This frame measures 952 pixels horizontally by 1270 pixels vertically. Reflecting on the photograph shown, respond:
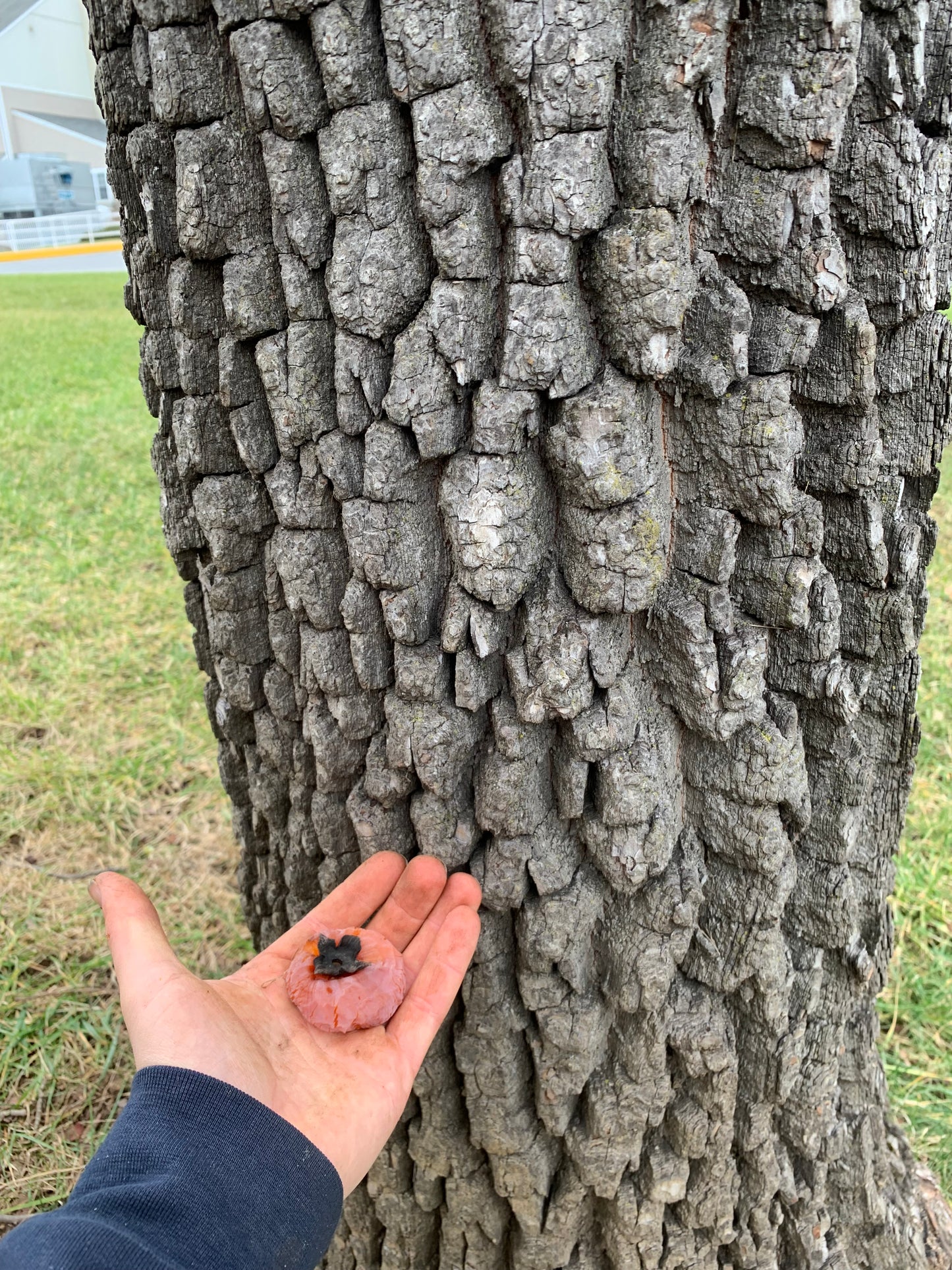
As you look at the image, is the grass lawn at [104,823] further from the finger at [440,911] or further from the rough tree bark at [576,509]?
the finger at [440,911]

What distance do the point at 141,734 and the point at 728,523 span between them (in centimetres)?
243

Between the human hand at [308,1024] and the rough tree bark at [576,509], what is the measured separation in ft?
0.23

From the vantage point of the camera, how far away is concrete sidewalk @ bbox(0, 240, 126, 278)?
45.5 ft

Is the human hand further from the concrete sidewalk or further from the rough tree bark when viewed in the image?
the concrete sidewalk

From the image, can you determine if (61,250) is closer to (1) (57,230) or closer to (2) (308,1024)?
(1) (57,230)

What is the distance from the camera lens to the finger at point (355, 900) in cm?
122

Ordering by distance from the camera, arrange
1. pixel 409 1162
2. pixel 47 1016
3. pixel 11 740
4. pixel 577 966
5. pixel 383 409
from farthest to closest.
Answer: pixel 11 740 < pixel 47 1016 < pixel 409 1162 < pixel 577 966 < pixel 383 409

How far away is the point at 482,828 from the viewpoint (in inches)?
46.3

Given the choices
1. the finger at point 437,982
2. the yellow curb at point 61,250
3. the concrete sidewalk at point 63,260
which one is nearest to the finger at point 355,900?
the finger at point 437,982

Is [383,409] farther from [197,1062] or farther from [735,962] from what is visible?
[735,962]

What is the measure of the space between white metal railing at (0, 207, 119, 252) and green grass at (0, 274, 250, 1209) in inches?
445

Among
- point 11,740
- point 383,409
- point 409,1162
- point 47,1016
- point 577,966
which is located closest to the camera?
point 383,409

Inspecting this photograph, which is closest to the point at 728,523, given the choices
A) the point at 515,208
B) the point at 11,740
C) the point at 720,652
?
the point at 720,652

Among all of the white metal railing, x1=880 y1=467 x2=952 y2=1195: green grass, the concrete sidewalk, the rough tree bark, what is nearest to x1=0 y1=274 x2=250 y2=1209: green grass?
the rough tree bark
